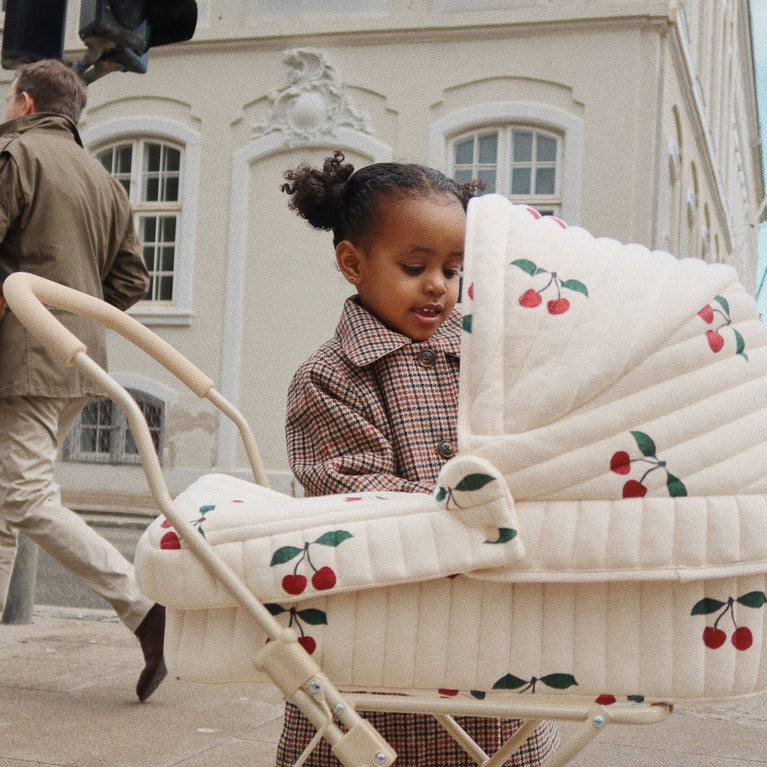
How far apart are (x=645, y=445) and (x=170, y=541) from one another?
1.95 feet

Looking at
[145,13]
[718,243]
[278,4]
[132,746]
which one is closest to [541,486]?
[132,746]

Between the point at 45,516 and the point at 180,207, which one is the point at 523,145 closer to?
the point at 180,207

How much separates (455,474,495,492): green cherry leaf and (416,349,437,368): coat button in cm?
65

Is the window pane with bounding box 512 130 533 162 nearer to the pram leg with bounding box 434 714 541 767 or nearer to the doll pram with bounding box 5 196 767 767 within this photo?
the pram leg with bounding box 434 714 541 767

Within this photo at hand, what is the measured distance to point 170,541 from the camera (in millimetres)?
1427

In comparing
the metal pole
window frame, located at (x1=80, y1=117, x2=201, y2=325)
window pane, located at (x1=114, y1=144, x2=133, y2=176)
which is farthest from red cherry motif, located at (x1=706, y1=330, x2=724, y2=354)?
window pane, located at (x1=114, y1=144, x2=133, y2=176)

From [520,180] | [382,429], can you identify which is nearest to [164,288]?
[520,180]

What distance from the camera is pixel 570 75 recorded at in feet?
34.9

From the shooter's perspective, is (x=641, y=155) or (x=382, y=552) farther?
(x=641, y=155)

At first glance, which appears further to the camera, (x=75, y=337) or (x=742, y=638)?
(x=75, y=337)

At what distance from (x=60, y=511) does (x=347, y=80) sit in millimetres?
8664

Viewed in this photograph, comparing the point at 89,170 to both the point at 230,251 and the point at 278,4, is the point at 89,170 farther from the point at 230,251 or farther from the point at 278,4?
the point at 278,4

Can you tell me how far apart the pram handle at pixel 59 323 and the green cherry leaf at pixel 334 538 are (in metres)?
0.41

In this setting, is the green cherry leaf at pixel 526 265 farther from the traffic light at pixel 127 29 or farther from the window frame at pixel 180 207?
the window frame at pixel 180 207
